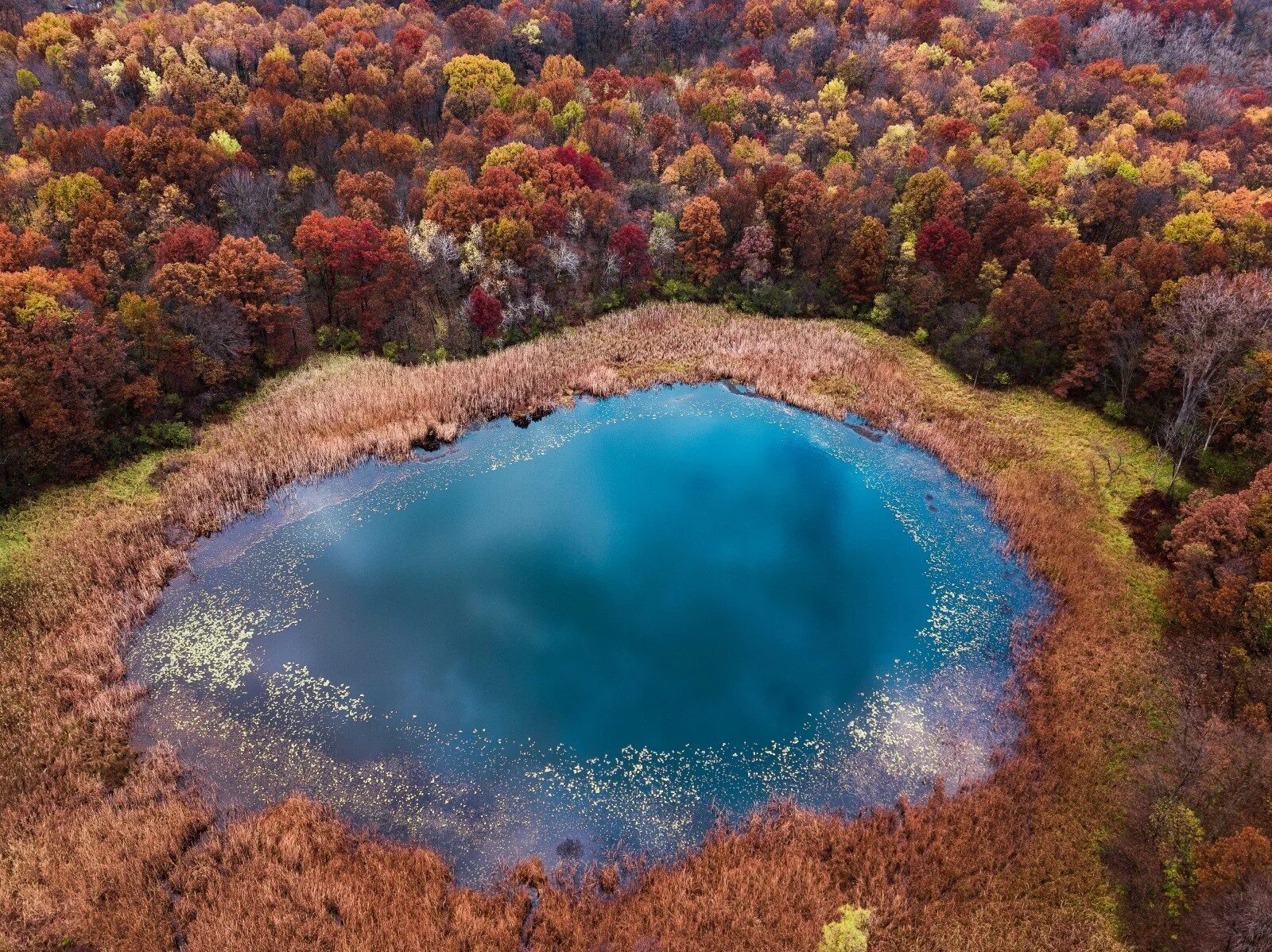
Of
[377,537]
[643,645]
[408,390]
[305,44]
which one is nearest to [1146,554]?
[643,645]

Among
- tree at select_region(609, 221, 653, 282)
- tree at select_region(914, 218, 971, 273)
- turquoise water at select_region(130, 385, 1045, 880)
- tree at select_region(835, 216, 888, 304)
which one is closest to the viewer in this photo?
turquoise water at select_region(130, 385, 1045, 880)

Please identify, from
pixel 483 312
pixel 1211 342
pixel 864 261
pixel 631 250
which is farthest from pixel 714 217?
pixel 1211 342

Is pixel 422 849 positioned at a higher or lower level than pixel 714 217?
lower

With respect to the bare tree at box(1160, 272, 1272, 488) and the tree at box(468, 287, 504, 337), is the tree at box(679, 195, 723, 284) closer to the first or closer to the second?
the tree at box(468, 287, 504, 337)

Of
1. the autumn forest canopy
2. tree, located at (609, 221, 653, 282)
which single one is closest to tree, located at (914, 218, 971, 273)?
the autumn forest canopy

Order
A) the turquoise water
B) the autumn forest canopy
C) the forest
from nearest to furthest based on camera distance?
the turquoise water
the forest
the autumn forest canopy

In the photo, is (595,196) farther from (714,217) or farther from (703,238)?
(714,217)

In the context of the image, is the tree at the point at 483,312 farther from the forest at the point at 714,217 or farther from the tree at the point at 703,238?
the tree at the point at 703,238
